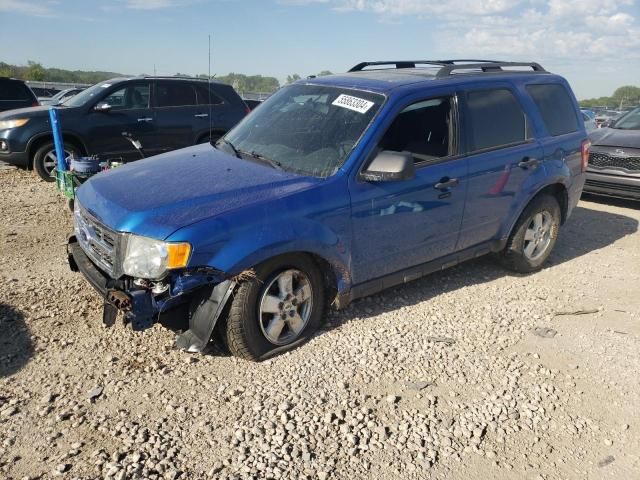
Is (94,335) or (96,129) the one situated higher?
(96,129)

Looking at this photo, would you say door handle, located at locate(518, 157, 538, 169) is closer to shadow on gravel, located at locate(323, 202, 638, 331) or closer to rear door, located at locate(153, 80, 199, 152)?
shadow on gravel, located at locate(323, 202, 638, 331)

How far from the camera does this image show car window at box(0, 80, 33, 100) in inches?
458

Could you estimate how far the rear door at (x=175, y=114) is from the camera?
8.88 metres

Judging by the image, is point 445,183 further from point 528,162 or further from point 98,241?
point 98,241

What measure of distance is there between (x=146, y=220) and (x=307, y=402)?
1.42 metres

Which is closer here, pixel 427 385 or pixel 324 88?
pixel 427 385

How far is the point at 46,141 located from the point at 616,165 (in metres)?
9.02

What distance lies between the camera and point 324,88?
432cm

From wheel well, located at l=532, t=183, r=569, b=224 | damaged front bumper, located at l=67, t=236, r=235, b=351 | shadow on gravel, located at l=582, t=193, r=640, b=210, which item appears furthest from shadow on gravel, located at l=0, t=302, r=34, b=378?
shadow on gravel, located at l=582, t=193, r=640, b=210

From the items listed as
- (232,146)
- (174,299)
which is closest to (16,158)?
(232,146)

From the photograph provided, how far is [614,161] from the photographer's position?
8.08m

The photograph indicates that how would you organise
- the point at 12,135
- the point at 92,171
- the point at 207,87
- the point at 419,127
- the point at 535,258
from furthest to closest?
the point at 207,87 < the point at 12,135 < the point at 92,171 < the point at 535,258 < the point at 419,127

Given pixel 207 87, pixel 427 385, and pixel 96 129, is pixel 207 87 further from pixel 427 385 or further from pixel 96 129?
pixel 427 385

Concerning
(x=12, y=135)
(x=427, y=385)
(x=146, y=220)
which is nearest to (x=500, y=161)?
(x=427, y=385)
